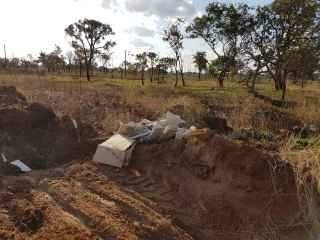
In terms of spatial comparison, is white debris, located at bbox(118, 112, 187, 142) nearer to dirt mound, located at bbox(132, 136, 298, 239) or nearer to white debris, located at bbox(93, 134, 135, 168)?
white debris, located at bbox(93, 134, 135, 168)

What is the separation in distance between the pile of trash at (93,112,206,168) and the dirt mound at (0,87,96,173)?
0.67 m

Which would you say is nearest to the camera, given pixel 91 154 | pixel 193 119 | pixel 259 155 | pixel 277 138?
pixel 259 155

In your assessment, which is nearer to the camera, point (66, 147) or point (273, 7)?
point (66, 147)

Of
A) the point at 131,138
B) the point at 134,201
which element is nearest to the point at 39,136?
the point at 131,138

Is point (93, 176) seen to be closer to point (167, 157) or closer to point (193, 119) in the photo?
point (167, 157)

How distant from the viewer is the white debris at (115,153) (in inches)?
162

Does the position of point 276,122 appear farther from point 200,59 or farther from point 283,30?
point 200,59

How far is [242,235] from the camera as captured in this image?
2.94 m

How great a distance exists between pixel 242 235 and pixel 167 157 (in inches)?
58.2

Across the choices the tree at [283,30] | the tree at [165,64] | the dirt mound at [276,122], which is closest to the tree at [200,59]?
the tree at [165,64]

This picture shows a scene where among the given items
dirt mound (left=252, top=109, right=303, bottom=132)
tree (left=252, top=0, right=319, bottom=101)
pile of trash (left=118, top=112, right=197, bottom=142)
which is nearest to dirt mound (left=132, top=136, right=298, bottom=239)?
pile of trash (left=118, top=112, right=197, bottom=142)

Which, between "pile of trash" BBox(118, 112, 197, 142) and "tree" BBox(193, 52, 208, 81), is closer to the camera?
"pile of trash" BBox(118, 112, 197, 142)

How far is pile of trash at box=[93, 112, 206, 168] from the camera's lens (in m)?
4.12

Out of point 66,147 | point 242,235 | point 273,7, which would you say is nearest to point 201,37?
point 273,7
